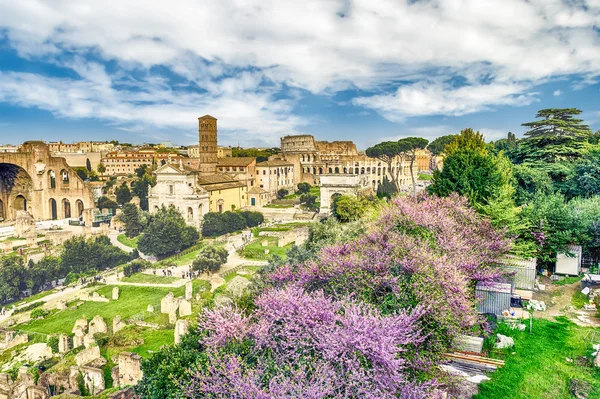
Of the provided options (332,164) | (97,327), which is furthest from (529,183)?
(332,164)

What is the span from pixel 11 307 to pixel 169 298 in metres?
12.6

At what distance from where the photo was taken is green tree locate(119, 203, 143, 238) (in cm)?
3709

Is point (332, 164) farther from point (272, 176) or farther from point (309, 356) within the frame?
point (309, 356)

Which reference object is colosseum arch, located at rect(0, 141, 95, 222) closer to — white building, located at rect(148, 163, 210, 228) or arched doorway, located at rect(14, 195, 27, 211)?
arched doorway, located at rect(14, 195, 27, 211)

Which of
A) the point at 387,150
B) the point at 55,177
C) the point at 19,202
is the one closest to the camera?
the point at 55,177

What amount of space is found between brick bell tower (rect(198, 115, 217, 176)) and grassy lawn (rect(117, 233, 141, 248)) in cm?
1202

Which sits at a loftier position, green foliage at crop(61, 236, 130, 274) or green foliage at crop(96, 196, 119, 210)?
green foliage at crop(96, 196, 119, 210)

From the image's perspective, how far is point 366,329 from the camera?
5992 mm

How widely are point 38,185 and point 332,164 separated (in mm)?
40622

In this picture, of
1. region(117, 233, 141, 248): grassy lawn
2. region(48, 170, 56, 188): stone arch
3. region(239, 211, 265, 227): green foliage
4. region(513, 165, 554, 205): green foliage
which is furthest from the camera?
region(48, 170, 56, 188): stone arch

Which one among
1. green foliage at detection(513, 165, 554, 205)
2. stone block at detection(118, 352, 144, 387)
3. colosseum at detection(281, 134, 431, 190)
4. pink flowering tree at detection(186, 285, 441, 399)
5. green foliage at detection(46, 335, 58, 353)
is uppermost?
colosseum at detection(281, 134, 431, 190)

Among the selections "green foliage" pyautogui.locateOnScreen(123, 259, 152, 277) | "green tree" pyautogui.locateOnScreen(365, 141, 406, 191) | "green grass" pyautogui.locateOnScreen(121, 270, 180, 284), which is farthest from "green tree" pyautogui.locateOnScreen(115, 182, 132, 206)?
"green tree" pyautogui.locateOnScreen(365, 141, 406, 191)

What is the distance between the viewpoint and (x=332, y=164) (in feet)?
214

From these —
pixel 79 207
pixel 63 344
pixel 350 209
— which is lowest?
pixel 63 344
